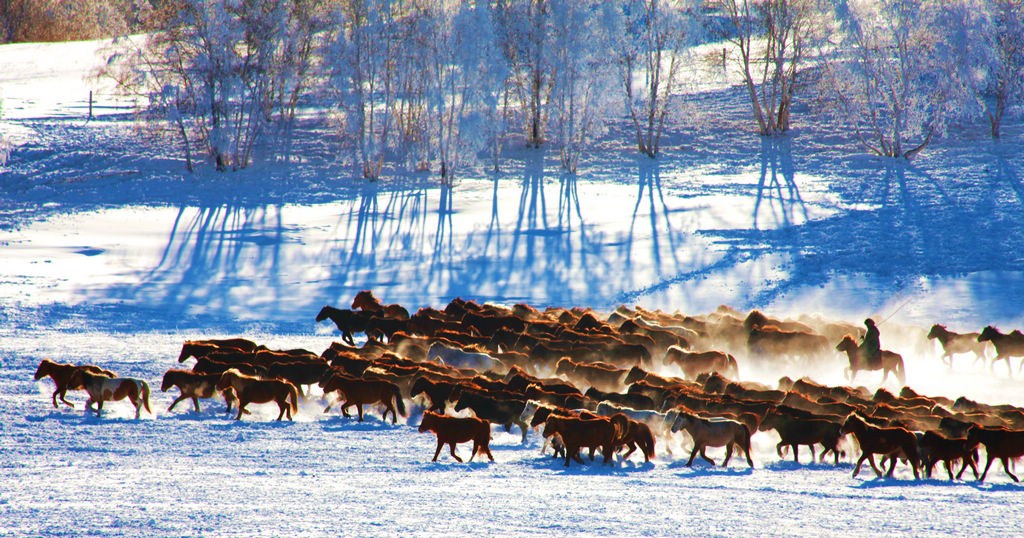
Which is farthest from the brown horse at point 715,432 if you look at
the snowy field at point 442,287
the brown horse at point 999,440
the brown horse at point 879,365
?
the brown horse at point 879,365

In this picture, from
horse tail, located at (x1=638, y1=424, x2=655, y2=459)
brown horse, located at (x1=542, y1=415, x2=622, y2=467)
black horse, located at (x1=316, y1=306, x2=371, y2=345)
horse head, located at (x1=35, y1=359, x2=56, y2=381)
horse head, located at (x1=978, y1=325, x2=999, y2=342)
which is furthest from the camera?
black horse, located at (x1=316, y1=306, x2=371, y2=345)

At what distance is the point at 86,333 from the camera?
1795cm

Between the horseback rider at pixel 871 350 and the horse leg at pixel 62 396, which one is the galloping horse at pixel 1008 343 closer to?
the horseback rider at pixel 871 350

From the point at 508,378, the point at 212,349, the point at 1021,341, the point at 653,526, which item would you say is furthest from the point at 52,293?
the point at 1021,341

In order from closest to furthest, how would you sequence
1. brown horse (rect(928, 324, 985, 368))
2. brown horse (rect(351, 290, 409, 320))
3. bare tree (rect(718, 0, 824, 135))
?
1. brown horse (rect(928, 324, 985, 368))
2. brown horse (rect(351, 290, 409, 320))
3. bare tree (rect(718, 0, 824, 135))

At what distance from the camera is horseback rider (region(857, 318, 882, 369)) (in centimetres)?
1523

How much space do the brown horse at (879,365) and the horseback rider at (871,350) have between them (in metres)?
0.04

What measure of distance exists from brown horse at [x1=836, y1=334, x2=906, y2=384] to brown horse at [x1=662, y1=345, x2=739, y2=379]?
1.85m

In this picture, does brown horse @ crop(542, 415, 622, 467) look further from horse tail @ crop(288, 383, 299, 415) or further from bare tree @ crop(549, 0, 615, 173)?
bare tree @ crop(549, 0, 615, 173)

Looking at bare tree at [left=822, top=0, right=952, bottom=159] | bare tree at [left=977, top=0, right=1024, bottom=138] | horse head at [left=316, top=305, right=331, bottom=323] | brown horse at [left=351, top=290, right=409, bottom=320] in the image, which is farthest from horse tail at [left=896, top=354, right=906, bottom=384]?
bare tree at [left=977, top=0, right=1024, bottom=138]

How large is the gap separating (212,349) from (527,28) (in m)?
27.3

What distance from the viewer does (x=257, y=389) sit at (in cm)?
1212

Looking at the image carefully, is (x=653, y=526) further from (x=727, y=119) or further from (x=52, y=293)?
(x=727, y=119)

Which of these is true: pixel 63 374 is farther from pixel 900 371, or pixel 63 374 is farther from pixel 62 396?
pixel 900 371
